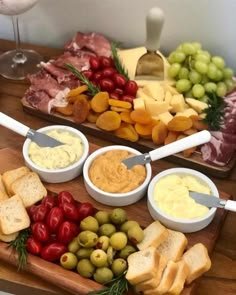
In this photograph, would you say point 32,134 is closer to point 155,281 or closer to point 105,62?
point 105,62

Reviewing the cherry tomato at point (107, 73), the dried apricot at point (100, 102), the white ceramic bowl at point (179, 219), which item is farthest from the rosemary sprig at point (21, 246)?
the cherry tomato at point (107, 73)

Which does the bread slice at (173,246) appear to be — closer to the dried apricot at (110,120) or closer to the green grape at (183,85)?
the dried apricot at (110,120)

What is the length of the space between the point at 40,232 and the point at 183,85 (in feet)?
1.65

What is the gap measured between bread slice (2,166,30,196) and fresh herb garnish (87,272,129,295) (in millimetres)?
279

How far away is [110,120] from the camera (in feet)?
4.12

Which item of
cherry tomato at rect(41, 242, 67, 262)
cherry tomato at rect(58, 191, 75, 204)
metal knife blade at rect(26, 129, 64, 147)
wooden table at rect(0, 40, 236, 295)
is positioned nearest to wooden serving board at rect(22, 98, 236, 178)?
wooden table at rect(0, 40, 236, 295)

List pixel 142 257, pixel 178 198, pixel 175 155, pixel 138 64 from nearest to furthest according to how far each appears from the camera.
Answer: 1. pixel 142 257
2. pixel 178 198
3. pixel 175 155
4. pixel 138 64

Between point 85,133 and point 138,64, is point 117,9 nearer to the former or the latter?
point 138,64

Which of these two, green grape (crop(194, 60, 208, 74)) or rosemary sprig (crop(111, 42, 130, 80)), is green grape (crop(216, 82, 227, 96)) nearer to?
green grape (crop(194, 60, 208, 74))

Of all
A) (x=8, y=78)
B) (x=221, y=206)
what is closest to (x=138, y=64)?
(x=8, y=78)

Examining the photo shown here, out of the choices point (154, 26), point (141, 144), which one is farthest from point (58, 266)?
point (154, 26)

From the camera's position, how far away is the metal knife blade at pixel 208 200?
1.07 m

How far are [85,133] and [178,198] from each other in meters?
0.32

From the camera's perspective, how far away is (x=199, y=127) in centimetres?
125
